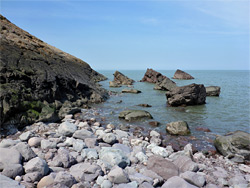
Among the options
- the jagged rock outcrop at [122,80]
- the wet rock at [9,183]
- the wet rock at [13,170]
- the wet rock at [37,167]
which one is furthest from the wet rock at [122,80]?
the wet rock at [9,183]

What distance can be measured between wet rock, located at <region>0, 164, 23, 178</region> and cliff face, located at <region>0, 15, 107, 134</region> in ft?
19.4

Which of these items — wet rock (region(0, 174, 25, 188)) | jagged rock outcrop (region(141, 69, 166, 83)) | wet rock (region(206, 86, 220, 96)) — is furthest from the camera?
jagged rock outcrop (region(141, 69, 166, 83))

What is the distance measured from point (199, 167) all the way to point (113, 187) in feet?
12.7

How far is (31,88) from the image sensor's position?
16062 millimetres

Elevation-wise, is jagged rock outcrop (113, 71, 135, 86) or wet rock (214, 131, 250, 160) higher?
Answer: jagged rock outcrop (113, 71, 135, 86)

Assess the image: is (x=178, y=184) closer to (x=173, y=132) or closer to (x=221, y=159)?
(x=221, y=159)

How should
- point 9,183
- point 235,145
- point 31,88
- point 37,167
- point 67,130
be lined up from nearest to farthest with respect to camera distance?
1. point 9,183
2. point 37,167
3. point 235,145
4. point 67,130
5. point 31,88

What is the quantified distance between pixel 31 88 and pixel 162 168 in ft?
42.8

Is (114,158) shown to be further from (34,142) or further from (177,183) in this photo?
(34,142)

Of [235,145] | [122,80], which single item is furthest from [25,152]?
[122,80]

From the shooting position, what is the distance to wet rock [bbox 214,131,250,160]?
937cm

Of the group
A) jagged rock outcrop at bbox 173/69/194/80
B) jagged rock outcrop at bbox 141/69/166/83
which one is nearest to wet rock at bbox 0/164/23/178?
jagged rock outcrop at bbox 141/69/166/83

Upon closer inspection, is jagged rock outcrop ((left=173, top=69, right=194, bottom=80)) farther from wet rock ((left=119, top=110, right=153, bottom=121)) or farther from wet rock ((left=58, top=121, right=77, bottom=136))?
wet rock ((left=58, top=121, right=77, bottom=136))

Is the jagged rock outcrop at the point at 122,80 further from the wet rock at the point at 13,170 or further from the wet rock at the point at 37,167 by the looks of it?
the wet rock at the point at 13,170
